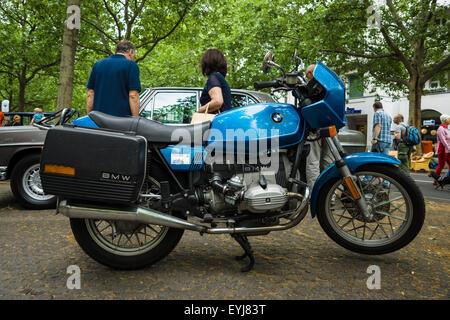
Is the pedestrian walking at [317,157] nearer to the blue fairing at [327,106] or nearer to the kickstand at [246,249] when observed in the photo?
the blue fairing at [327,106]

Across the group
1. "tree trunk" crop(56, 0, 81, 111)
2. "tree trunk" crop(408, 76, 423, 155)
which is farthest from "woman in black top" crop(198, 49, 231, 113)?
"tree trunk" crop(408, 76, 423, 155)

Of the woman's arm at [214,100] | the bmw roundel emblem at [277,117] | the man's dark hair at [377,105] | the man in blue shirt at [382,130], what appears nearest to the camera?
the bmw roundel emblem at [277,117]

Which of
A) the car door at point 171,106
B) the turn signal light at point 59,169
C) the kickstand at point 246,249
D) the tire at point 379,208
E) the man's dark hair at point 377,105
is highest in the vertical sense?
the man's dark hair at point 377,105

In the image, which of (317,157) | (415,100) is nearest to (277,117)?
(317,157)

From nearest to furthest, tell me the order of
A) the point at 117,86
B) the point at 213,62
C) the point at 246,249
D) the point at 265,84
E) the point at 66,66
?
the point at 246,249, the point at 265,84, the point at 213,62, the point at 117,86, the point at 66,66

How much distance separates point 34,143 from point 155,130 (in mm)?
3373

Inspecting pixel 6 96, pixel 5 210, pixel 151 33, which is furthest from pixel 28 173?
pixel 6 96

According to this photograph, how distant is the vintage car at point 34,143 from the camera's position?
5.06m

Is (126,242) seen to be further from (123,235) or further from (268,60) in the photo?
(268,60)

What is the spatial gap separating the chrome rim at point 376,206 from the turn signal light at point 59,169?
6.50 ft

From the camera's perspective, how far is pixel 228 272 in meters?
2.72

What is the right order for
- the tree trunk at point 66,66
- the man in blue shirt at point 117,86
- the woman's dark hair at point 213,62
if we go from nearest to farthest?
the woman's dark hair at point 213,62
the man in blue shirt at point 117,86
the tree trunk at point 66,66

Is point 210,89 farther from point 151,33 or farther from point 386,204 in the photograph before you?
point 151,33

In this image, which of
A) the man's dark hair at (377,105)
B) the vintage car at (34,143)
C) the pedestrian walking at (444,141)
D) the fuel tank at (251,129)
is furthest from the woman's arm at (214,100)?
the pedestrian walking at (444,141)
